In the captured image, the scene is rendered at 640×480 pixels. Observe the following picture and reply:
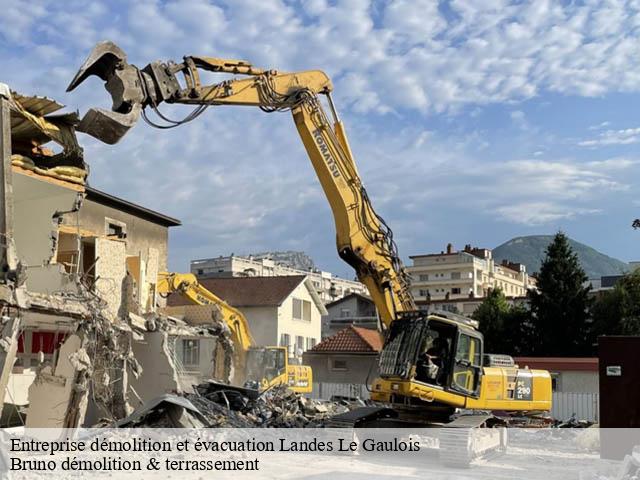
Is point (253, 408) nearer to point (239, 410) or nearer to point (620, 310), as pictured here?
point (239, 410)

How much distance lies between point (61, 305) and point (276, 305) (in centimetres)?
3151

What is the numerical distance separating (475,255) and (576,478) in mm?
97878

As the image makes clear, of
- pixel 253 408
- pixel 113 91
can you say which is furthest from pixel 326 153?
pixel 253 408

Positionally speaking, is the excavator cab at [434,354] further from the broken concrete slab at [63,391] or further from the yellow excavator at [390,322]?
the broken concrete slab at [63,391]

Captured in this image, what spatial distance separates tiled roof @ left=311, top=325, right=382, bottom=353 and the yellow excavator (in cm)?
1794

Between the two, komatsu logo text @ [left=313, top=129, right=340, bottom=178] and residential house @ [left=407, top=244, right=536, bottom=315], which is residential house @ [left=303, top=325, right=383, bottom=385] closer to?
komatsu logo text @ [left=313, top=129, right=340, bottom=178]

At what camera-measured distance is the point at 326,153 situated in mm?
Result: 17469

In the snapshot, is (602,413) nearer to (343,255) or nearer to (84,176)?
(343,255)

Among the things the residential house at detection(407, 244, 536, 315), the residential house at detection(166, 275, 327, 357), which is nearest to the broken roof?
the residential house at detection(166, 275, 327, 357)

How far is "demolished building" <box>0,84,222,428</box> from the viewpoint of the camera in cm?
1455

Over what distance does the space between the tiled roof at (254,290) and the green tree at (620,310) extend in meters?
18.6

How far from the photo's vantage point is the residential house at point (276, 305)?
47.6m

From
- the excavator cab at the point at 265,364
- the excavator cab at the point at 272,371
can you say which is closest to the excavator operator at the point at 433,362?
the excavator cab at the point at 272,371

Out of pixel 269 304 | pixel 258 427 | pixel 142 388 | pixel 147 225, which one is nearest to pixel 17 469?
pixel 258 427
